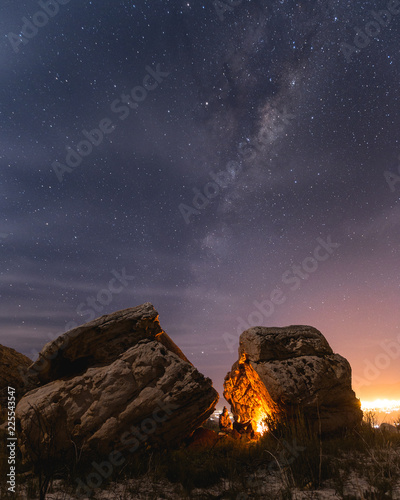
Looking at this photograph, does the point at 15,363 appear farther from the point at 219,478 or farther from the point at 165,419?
the point at 219,478

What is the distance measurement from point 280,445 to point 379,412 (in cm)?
316

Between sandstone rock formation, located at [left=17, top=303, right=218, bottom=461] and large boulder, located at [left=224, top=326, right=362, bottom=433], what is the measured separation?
2.26 metres

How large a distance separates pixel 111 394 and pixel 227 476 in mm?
3137

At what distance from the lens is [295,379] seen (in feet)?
30.0

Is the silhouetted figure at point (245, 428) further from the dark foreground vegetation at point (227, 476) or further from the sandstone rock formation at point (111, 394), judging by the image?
the dark foreground vegetation at point (227, 476)

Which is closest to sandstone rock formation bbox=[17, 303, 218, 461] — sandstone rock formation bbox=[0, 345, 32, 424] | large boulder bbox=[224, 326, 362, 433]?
large boulder bbox=[224, 326, 362, 433]

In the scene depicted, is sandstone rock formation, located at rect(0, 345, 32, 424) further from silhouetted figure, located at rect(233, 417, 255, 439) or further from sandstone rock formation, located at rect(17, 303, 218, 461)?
silhouetted figure, located at rect(233, 417, 255, 439)

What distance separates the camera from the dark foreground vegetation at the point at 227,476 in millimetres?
4910

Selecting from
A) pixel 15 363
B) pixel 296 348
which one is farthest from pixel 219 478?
pixel 15 363

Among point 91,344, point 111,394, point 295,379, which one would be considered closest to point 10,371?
point 91,344

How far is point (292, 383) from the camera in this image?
899 centimetres

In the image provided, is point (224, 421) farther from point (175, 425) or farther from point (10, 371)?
point (10, 371)

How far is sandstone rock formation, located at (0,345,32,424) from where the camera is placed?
12.3 m

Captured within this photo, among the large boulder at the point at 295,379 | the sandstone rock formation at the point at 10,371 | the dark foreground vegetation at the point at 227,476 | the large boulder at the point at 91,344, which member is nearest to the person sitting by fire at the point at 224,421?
the large boulder at the point at 295,379
